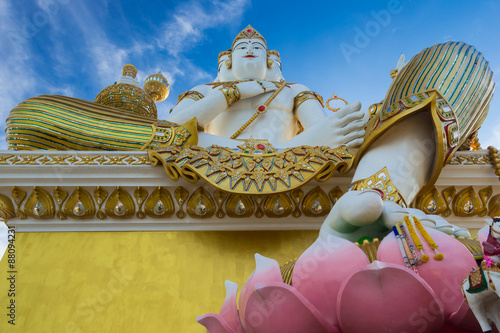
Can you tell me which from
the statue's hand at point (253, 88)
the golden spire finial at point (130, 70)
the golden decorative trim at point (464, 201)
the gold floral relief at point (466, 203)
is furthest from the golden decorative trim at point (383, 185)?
the golden spire finial at point (130, 70)

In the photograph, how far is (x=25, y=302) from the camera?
2.10 metres

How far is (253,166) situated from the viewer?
7.42 ft

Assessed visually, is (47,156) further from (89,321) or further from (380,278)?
(380,278)

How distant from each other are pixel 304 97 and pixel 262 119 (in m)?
0.40

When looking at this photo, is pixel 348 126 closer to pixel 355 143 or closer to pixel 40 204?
pixel 355 143

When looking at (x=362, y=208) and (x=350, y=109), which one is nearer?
(x=362, y=208)

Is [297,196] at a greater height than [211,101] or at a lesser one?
lesser

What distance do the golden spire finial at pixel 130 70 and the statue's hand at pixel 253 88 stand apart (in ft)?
3.87

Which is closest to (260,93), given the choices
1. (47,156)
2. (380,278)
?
(47,156)

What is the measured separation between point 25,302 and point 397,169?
1801 mm

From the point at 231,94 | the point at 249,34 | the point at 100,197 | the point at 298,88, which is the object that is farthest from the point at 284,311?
the point at 249,34

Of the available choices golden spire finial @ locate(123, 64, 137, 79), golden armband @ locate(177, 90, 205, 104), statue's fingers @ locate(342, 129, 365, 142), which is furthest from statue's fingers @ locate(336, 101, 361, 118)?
golden spire finial @ locate(123, 64, 137, 79)

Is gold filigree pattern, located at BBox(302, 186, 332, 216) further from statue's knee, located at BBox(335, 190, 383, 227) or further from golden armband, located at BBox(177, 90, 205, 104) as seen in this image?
golden armband, located at BBox(177, 90, 205, 104)


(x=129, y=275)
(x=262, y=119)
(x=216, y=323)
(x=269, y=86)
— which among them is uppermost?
(x=269, y=86)
